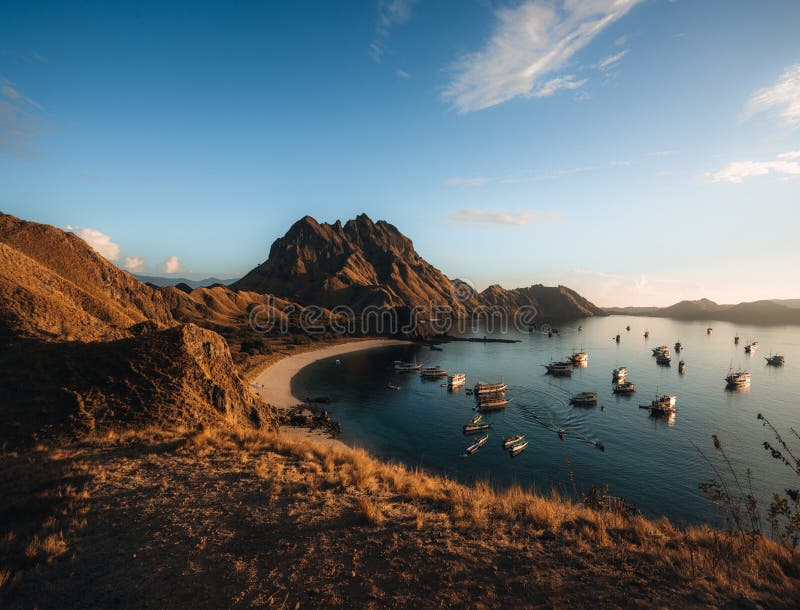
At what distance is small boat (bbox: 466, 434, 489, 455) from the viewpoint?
4100 centimetres

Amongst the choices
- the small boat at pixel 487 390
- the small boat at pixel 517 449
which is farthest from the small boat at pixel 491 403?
the small boat at pixel 517 449

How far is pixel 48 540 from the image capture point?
815 centimetres

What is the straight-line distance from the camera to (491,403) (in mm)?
58625

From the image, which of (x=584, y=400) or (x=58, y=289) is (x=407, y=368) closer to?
(x=584, y=400)

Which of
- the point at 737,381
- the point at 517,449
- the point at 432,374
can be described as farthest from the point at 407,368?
the point at 737,381

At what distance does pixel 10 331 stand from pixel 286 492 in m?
25.3

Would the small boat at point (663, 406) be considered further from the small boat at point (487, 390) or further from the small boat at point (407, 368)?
the small boat at point (407, 368)

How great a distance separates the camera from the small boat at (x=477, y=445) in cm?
4100

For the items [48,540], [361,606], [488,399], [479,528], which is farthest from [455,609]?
[488,399]

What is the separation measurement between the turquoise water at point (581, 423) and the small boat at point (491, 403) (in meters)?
2.09

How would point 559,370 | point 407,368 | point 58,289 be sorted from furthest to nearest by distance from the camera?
1. point 407,368
2. point 559,370
3. point 58,289

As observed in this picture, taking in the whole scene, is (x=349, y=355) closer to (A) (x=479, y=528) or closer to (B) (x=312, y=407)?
(B) (x=312, y=407)

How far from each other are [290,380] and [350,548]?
6695 centimetres

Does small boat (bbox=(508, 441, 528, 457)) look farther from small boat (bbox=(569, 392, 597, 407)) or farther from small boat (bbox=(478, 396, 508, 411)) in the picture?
small boat (bbox=(569, 392, 597, 407))
